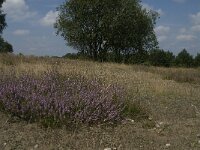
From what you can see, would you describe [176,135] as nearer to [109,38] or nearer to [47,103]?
[47,103]

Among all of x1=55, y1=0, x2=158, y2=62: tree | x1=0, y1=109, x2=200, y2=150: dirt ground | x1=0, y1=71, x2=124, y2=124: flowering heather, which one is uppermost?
x1=55, y1=0, x2=158, y2=62: tree

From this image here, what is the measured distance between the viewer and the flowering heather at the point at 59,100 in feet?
22.7

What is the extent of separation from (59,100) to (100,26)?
3021 cm

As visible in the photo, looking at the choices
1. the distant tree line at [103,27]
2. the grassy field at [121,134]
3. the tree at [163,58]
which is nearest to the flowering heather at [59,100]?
the grassy field at [121,134]

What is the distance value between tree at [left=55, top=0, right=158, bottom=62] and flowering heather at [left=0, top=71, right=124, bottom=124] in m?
28.4

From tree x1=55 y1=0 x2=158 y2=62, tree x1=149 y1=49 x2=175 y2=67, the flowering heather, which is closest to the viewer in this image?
the flowering heather

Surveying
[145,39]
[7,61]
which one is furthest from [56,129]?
[145,39]

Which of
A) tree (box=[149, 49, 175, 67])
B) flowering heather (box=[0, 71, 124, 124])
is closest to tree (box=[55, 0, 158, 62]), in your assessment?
tree (box=[149, 49, 175, 67])

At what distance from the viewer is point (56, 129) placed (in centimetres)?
671

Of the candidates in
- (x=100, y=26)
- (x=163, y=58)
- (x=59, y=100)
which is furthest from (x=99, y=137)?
(x=163, y=58)

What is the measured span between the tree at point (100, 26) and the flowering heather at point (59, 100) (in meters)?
28.4

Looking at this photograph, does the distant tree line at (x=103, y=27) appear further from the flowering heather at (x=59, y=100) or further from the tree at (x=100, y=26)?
the flowering heather at (x=59, y=100)

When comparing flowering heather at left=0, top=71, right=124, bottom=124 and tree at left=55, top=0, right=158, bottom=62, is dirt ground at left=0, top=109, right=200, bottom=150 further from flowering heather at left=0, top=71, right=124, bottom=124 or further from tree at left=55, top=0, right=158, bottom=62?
tree at left=55, top=0, right=158, bottom=62

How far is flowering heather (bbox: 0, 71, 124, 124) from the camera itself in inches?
273
